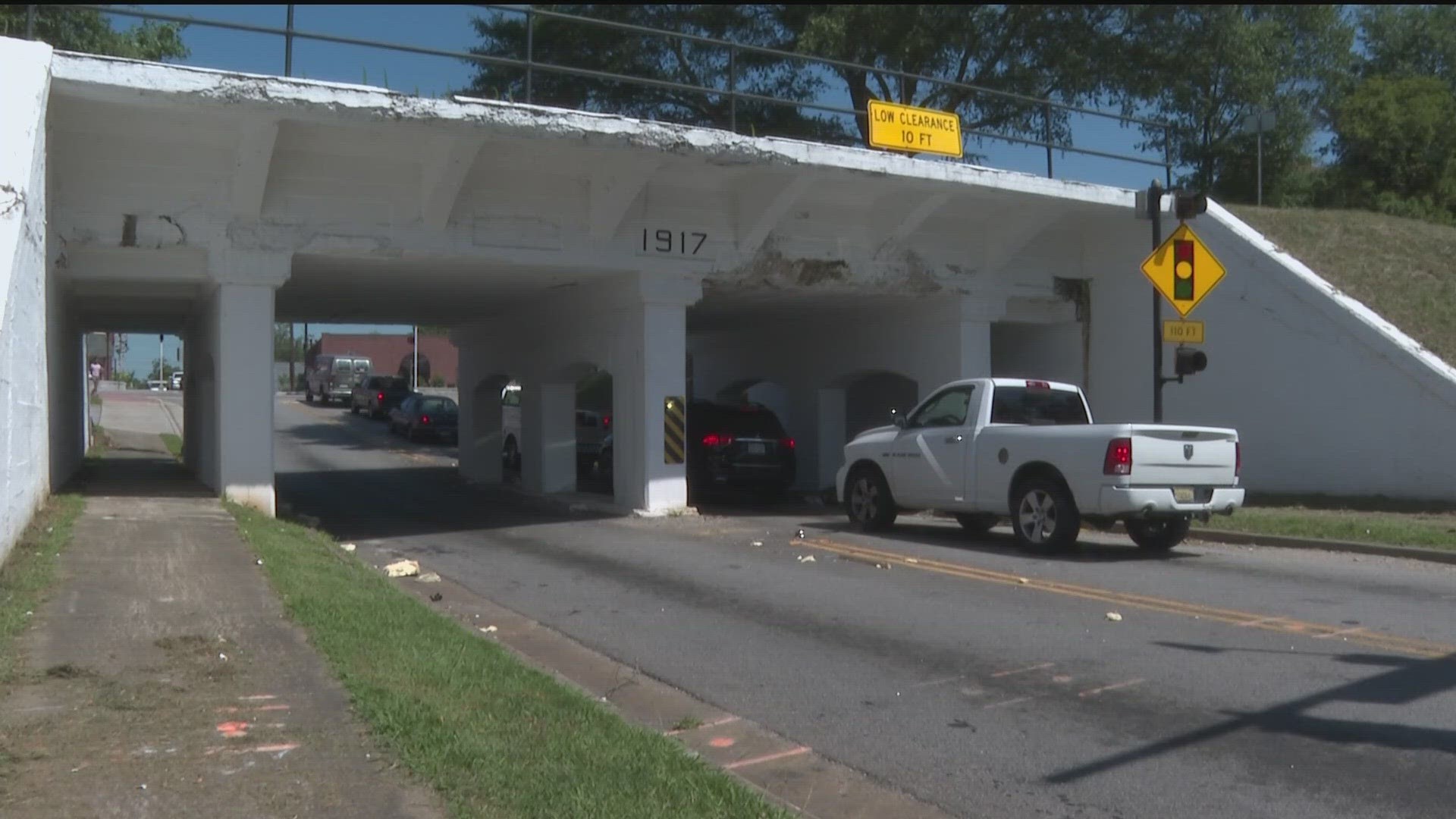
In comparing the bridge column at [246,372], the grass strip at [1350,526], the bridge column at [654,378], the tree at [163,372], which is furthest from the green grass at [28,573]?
the tree at [163,372]

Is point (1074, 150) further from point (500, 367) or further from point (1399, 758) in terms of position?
point (1399, 758)

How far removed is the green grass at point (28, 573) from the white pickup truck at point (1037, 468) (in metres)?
8.85

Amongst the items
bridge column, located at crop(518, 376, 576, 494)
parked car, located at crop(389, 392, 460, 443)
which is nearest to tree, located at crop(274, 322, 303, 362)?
parked car, located at crop(389, 392, 460, 443)

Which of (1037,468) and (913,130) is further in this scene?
(913,130)

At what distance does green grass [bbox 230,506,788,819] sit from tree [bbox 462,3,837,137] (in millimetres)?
21760

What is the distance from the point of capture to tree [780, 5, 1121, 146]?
2891 cm

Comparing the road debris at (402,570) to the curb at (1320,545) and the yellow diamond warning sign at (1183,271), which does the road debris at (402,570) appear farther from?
the yellow diamond warning sign at (1183,271)

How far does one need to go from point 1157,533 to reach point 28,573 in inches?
422

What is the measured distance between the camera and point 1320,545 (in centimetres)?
1363

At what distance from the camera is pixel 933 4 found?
29.2 m

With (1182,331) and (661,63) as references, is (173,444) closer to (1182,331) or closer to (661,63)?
(661,63)

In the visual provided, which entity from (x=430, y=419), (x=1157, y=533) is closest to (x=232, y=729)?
(x=1157, y=533)

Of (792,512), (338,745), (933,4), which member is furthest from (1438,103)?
(338,745)

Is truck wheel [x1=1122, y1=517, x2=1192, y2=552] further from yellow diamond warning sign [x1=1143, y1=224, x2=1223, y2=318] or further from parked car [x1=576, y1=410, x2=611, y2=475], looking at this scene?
parked car [x1=576, y1=410, x2=611, y2=475]
